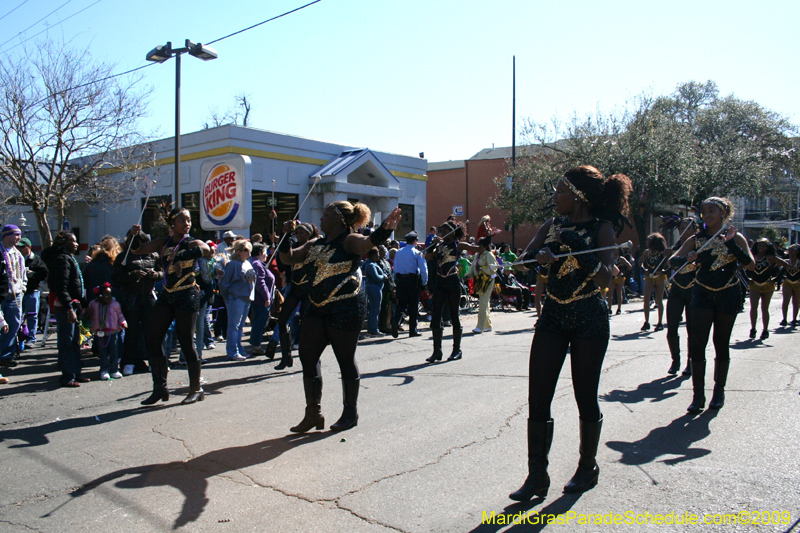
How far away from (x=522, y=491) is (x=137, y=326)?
238 inches

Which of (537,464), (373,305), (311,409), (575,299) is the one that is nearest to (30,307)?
(373,305)

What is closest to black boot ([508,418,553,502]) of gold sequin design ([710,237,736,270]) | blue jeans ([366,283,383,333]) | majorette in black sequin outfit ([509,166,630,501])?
majorette in black sequin outfit ([509,166,630,501])

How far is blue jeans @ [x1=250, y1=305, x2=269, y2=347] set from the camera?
9219 millimetres

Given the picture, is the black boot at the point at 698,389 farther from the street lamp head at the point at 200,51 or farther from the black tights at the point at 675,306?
the street lamp head at the point at 200,51

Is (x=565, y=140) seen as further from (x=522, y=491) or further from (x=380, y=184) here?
(x=522, y=491)

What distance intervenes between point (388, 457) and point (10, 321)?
6142mm

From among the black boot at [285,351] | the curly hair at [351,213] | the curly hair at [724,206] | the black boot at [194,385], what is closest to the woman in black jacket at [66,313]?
the black boot at [194,385]

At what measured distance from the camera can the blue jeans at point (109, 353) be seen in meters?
7.46

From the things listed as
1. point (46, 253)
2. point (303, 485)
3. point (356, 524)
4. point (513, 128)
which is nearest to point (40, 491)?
point (303, 485)

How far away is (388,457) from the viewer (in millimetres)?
4379

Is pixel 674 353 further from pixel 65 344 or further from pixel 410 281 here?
pixel 65 344

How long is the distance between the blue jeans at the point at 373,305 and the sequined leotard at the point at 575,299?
301 inches

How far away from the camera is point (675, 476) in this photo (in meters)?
4.03

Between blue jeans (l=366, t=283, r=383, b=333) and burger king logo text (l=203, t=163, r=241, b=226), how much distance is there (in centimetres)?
290
